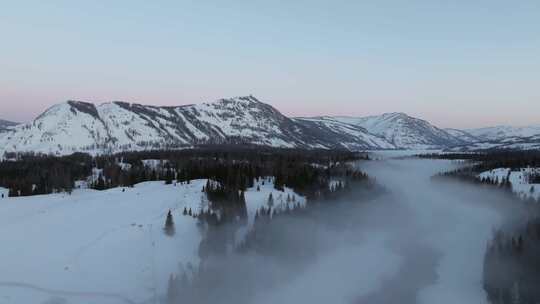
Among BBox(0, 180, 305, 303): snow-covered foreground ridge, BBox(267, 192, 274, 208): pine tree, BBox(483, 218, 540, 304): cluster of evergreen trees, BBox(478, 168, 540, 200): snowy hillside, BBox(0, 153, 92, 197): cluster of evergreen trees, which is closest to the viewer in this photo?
BBox(0, 180, 305, 303): snow-covered foreground ridge

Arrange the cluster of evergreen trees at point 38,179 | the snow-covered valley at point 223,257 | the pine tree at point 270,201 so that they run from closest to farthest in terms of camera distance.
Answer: the snow-covered valley at point 223,257 → the pine tree at point 270,201 → the cluster of evergreen trees at point 38,179

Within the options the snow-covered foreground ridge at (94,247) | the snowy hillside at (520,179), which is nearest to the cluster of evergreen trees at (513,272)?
the snowy hillside at (520,179)

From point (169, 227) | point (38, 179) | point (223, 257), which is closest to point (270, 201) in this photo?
point (223, 257)

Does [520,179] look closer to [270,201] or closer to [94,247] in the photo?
[270,201]

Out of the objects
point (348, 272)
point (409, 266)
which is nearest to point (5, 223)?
point (348, 272)

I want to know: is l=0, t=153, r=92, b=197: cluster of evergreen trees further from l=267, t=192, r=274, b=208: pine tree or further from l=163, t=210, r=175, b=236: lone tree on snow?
l=163, t=210, r=175, b=236: lone tree on snow

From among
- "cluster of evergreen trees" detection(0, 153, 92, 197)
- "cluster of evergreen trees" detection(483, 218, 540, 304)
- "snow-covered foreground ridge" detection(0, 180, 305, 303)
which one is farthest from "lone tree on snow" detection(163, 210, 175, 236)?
"cluster of evergreen trees" detection(0, 153, 92, 197)

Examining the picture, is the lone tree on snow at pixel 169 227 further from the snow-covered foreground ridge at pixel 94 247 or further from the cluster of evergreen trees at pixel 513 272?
the cluster of evergreen trees at pixel 513 272

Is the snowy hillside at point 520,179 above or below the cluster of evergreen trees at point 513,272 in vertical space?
above
